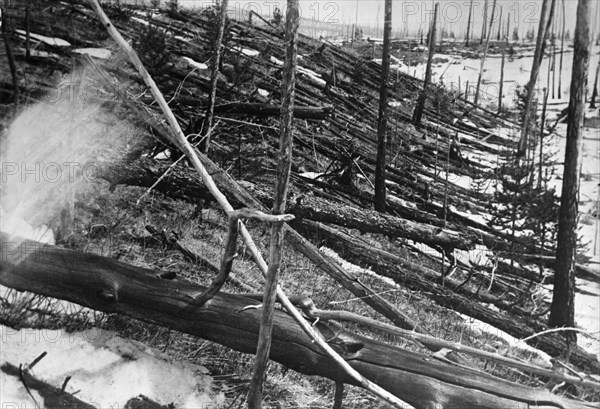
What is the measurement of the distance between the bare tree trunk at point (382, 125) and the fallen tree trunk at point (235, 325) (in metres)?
3.18

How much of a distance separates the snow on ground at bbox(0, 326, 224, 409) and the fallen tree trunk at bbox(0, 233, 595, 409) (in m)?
0.21

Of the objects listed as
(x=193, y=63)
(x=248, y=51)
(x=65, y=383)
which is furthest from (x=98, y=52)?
(x=65, y=383)

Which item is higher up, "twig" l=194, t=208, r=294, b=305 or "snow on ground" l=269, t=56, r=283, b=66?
"snow on ground" l=269, t=56, r=283, b=66

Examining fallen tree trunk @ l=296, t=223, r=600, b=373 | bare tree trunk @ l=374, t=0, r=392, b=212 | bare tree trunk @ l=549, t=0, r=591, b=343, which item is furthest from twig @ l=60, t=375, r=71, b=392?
bare tree trunk @ l=549, t=0, r=591, b=343

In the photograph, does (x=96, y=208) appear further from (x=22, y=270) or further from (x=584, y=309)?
(x=584, y=309)

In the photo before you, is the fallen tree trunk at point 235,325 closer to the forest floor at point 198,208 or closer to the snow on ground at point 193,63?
the forest floor at point 198,208

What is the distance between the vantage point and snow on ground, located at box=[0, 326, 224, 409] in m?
1.95

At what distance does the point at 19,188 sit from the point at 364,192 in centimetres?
358

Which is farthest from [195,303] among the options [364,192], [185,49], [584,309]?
[584,309]

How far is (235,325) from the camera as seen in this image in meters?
2.03

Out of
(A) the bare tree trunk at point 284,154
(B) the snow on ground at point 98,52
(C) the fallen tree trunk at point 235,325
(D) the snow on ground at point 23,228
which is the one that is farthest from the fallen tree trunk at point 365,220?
(B) the snow on ground at point 98,52

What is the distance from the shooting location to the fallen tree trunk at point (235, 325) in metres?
1.88

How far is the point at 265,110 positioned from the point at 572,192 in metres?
3.70

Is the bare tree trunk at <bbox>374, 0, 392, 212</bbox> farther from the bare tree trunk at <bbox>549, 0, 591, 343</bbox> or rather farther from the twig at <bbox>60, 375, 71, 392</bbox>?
the twig at <bbox>60, 375, 71, 392</bbox>
